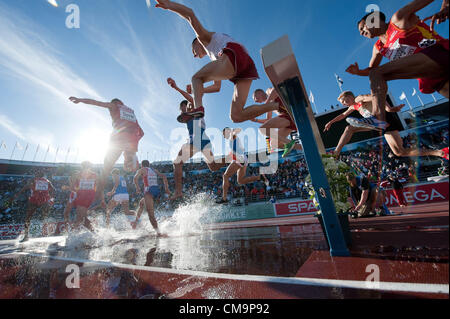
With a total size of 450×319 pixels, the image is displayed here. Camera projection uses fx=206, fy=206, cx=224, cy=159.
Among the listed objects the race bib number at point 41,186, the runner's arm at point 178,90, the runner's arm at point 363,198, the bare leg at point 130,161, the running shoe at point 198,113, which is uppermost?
the runner's arm at point 178,90

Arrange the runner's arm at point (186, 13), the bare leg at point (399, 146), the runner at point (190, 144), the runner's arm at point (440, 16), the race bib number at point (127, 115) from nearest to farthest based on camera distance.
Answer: the runner's arm at point (440, 16), the runner's arm at point (186, 13), the bare leg at point (399, 146), the runner at point (190, 144), the race bib number at point (127, 115)

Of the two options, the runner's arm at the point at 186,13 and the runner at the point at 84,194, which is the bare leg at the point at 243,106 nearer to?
the runner's arm at the point at 186,13

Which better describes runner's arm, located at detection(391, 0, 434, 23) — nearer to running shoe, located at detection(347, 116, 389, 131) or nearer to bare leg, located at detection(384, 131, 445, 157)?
running shoe, located at detection(347, 116, 389, 131)

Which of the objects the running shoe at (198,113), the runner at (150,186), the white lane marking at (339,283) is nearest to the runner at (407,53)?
the white lane marking at (339,283)

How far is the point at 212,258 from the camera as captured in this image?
2.42 meters

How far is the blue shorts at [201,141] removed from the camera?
143 inches

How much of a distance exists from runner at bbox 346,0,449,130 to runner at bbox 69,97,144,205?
13.2ft

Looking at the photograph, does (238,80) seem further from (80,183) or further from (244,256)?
(80,183)

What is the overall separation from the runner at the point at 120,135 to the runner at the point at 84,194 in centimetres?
168

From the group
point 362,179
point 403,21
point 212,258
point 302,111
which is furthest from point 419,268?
point 362,179

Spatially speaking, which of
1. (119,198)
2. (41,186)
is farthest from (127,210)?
(41,186)

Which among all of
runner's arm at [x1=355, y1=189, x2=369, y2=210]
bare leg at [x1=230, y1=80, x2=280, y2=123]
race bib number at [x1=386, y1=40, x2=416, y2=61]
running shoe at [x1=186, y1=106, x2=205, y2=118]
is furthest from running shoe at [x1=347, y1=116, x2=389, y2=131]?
runner's arm at [x1=355, y1=189, x2=369, y2=210]

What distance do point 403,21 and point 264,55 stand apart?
4.48ft

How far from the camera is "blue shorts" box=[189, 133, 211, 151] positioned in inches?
143
